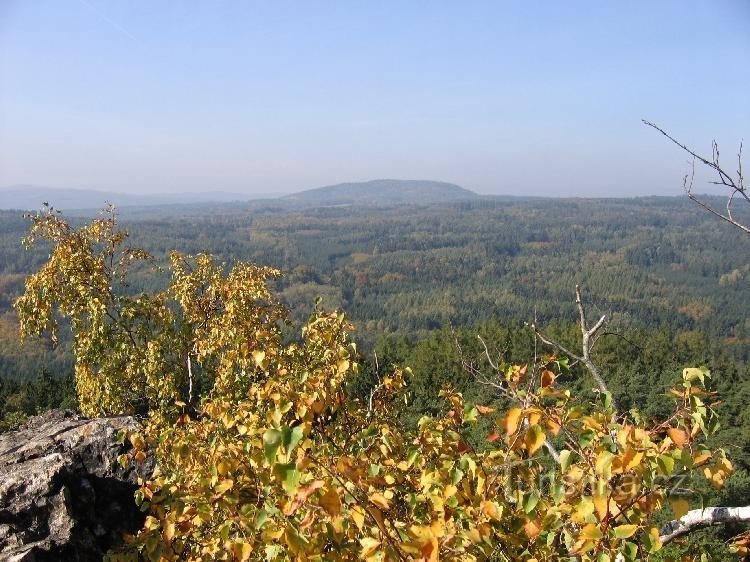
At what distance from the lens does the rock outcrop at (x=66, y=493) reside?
7.07 meters

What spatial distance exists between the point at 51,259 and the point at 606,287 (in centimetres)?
21042

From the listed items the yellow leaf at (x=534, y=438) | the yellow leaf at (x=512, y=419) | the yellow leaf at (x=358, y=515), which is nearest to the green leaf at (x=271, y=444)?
the yellow leaf at (x=358, y=515)

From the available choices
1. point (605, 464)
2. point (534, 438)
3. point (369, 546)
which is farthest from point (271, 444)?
point (605, 464)

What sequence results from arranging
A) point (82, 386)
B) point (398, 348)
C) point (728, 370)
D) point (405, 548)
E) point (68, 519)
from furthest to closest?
point (398, 348), point (728, 370), point (82, 386), point (68, 519), point (405, 548)

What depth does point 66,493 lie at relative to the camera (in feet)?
25.6

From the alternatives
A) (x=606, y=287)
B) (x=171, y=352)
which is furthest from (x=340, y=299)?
(x=171, y=352)

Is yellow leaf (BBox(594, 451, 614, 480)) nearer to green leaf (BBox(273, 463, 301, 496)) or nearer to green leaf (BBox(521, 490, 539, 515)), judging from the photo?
green leaf (BBox(521, 490, 539, 515))

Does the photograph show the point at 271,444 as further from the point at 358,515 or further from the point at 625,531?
the point at 625,531

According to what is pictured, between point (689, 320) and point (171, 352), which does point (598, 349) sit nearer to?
point (171, 352)

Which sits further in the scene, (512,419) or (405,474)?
(405,474)

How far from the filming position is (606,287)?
199375 mm

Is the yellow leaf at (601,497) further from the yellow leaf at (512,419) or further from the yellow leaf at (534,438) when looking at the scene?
the yellow leaf at (512,419)

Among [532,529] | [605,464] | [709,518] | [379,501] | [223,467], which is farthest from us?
[223,467]

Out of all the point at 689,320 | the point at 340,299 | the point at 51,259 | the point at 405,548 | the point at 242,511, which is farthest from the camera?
the point at 340,299
